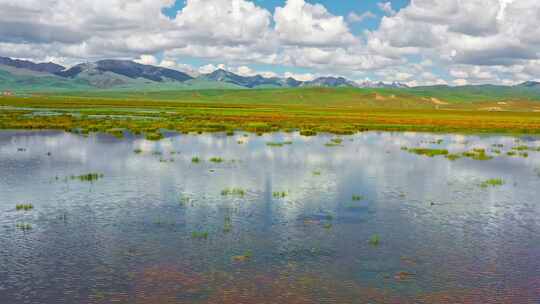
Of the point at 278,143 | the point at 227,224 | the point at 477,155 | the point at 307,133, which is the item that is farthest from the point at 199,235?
the point at 307,133

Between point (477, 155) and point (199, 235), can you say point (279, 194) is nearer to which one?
point (199, 235)

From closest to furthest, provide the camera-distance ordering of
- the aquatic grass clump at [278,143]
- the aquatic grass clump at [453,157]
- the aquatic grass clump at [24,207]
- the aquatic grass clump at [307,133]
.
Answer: the aquatic grass clump at [24,207] < the aquatic grass clump at [453,157] < the aquatic grass clump at [278,143] < the aquatic grass clump at [307,133]

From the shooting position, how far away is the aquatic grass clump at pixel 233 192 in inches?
1268

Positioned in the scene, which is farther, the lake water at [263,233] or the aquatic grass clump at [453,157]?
the aquatic grass clump at [453,157]

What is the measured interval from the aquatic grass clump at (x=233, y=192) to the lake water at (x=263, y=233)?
146 mm

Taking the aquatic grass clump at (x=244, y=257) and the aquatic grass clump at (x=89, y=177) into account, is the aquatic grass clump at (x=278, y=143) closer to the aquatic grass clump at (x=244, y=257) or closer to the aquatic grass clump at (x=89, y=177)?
the aquatic grass clump at (x=89, y=177)

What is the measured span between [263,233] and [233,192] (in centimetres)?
945

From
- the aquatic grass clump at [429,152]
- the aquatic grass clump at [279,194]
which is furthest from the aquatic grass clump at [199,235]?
the aquatic grass clump at [429,152]

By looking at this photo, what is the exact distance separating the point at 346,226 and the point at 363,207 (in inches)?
189

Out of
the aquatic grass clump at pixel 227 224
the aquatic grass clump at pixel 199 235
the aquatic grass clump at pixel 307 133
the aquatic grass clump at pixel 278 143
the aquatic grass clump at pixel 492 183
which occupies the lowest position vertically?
the aquatic grass clump at pixel 199 235

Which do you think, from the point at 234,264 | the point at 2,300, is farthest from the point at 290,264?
the point at 2,300

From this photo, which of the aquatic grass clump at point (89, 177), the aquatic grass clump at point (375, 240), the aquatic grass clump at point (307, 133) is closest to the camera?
the aquatic grass clump at point (375, 240)

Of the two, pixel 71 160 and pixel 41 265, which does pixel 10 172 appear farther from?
pixel 41 265

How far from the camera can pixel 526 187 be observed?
37719mm
